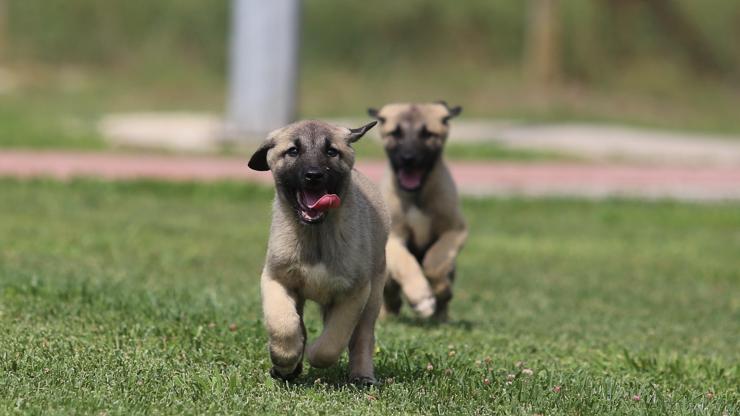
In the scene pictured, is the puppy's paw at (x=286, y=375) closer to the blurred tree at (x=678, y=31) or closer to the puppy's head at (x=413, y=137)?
the puppy's head at (x=413, y=137)

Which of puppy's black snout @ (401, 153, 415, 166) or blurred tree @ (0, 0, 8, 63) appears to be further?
blurred tree @ (0, 0, 8, 63)

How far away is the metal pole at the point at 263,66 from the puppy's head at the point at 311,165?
18625 millimetres

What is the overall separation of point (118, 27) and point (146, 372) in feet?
122

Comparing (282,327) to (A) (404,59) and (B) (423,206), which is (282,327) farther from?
(A) (404,59)

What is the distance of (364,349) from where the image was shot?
22.2 ft

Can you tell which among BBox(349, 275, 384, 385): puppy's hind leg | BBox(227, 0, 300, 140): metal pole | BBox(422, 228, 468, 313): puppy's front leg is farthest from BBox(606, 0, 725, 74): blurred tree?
BBox(349, 275, 384, 385): puppy's hind leg

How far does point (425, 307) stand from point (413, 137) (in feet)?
5.15

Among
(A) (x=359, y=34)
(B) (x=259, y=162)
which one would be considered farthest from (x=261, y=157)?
(A) (x=359, y=34)

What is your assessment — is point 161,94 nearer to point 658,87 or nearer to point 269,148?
point 658,87

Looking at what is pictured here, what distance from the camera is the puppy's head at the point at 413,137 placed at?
977 cm

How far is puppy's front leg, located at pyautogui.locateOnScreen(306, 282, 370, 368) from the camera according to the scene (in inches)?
256

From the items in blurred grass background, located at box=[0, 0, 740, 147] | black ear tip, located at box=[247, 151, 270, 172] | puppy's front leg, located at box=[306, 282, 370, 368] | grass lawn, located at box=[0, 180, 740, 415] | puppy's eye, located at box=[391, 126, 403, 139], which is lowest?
blurred grass background, located at box=[0, 0, 740, 147]

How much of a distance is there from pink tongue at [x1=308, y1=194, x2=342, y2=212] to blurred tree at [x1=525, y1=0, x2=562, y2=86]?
3252 centimetres

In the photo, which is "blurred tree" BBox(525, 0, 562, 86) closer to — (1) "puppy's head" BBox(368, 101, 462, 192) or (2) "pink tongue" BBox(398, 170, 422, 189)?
(1) "puppy's head" BBox(368, 101, 462, 192)
